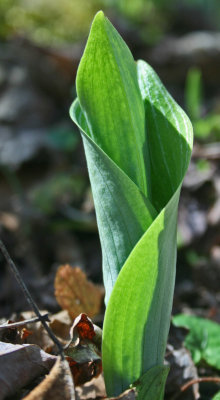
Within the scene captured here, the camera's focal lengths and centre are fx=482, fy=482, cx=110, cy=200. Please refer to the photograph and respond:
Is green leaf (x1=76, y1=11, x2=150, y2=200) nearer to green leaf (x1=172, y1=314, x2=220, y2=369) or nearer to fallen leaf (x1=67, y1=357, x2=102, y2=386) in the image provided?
fallen leaf (x1=67, y1=357, x2=102, y2=386)

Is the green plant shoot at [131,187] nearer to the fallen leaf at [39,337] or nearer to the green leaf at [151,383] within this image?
the green leaf at [151,383]

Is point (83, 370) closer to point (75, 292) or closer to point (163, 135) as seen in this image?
point (75, 292)

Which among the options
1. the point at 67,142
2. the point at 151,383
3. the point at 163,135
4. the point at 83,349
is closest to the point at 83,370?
the point at 83,349

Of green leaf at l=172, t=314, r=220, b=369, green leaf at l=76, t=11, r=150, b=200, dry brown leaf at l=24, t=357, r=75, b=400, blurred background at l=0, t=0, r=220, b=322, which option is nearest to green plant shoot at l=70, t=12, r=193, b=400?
green leaf at l=76, t=11, r=150, b=200

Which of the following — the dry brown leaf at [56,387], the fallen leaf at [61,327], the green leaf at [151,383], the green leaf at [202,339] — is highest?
the dry brown leaf at [56,387]

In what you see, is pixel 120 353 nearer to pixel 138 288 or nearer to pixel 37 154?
pixel 138 288

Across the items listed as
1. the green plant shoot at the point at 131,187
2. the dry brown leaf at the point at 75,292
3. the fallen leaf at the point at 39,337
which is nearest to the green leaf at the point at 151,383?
the green plant shoot at the point at 131,187

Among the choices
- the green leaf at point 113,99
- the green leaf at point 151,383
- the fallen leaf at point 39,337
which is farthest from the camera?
the fallen leaf at point 39,337
